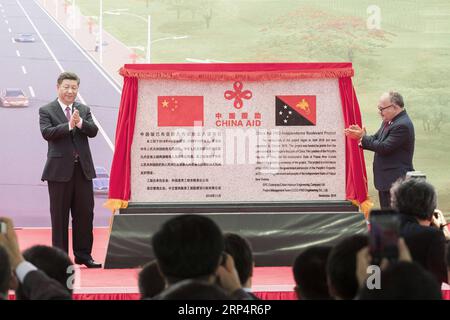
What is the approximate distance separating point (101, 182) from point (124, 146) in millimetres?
2080

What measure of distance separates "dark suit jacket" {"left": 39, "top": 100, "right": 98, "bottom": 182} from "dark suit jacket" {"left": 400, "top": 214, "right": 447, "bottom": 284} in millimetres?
2500

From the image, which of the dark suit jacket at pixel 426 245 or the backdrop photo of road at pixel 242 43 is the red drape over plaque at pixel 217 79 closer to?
the backdrop photo of road at pixel 242 43

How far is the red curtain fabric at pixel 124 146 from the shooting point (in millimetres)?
5234

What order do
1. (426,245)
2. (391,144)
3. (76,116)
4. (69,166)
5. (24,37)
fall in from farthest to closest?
(24,37) → (391,144) → (69,166) → (76,116) → (426,245)

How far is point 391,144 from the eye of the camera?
5.21 m

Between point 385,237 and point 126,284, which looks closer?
point 385,237

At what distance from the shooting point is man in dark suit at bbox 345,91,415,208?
5.21 metres

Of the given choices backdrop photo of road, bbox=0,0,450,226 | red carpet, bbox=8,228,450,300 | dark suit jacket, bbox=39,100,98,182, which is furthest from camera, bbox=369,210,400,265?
backdrop photo of road, bbox=0,0,450,226

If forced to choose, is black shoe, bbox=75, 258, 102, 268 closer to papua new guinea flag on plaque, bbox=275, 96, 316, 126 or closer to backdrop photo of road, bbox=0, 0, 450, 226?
papua new guinea flag on plaque, bbox=275, 96, 316, 126

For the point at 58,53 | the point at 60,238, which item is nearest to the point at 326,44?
the point at 58,53

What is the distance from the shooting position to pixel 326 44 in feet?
25.8

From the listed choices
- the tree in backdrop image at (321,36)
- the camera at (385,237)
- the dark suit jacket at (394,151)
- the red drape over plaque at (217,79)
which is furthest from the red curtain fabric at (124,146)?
the camera at (385,237)

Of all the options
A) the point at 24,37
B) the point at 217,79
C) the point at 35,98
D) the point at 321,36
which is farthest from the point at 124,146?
the point at 321,36

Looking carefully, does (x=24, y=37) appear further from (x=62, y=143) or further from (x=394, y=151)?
(x=394, y=151)
